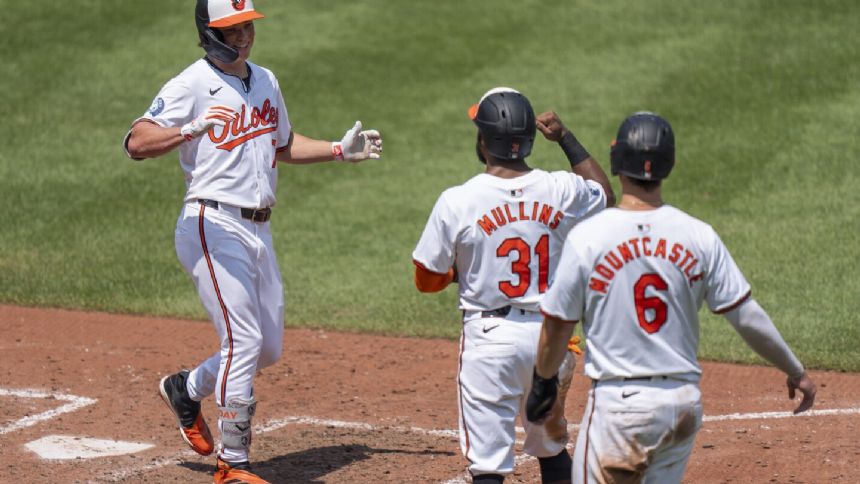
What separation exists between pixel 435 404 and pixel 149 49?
347 inches

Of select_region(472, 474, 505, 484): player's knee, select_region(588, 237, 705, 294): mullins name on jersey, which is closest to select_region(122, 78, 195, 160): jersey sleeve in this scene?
select_region(472, 474, 505, 484): player's knee

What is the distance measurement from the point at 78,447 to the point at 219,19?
244cm

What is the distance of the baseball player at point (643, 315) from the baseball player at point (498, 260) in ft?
2.27

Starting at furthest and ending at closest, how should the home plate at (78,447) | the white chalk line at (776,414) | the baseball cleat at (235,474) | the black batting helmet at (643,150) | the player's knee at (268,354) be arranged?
the white chalk line at (776,414) < the home plate at (78,447) < the player's knee at (268,354) < the baseball cleat at (235,474) < the black batting helmet at (643,150)

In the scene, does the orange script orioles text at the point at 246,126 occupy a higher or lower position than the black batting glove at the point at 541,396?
higher

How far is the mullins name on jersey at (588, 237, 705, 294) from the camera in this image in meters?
4.35

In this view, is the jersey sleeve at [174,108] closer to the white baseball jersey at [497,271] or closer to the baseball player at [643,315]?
the white baseball jersey at [497,271]

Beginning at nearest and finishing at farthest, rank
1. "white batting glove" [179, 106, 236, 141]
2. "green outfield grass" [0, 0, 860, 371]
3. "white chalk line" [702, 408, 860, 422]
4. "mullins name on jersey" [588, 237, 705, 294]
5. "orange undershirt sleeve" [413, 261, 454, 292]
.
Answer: "mullins name on jersey" [588, 237, 705, 294] < "orange undershirt sleeve" [413, 261, 454, 292] < "white batting glove" [179, 106, 236, 141] < "white chalk line" [702, 408, 860, 422] < "green outfield grass" [0, 0, 860, 371]

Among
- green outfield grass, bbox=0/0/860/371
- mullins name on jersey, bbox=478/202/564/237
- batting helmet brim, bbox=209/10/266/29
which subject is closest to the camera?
mullins name on jersey, bbox=478/202/564/237

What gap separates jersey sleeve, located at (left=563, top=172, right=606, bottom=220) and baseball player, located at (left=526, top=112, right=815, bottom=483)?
30.4 inches

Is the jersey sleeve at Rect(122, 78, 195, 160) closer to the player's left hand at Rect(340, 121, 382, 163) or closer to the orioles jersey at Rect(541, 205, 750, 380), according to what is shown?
the player's left hand at Rect(340, 121, 382, 163)

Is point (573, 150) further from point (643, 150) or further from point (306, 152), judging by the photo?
point (306, 152)

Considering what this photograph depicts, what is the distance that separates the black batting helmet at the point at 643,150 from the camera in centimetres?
446

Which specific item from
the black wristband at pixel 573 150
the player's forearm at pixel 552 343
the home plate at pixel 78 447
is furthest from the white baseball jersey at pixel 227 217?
the player's forearm at pixel 552 343
